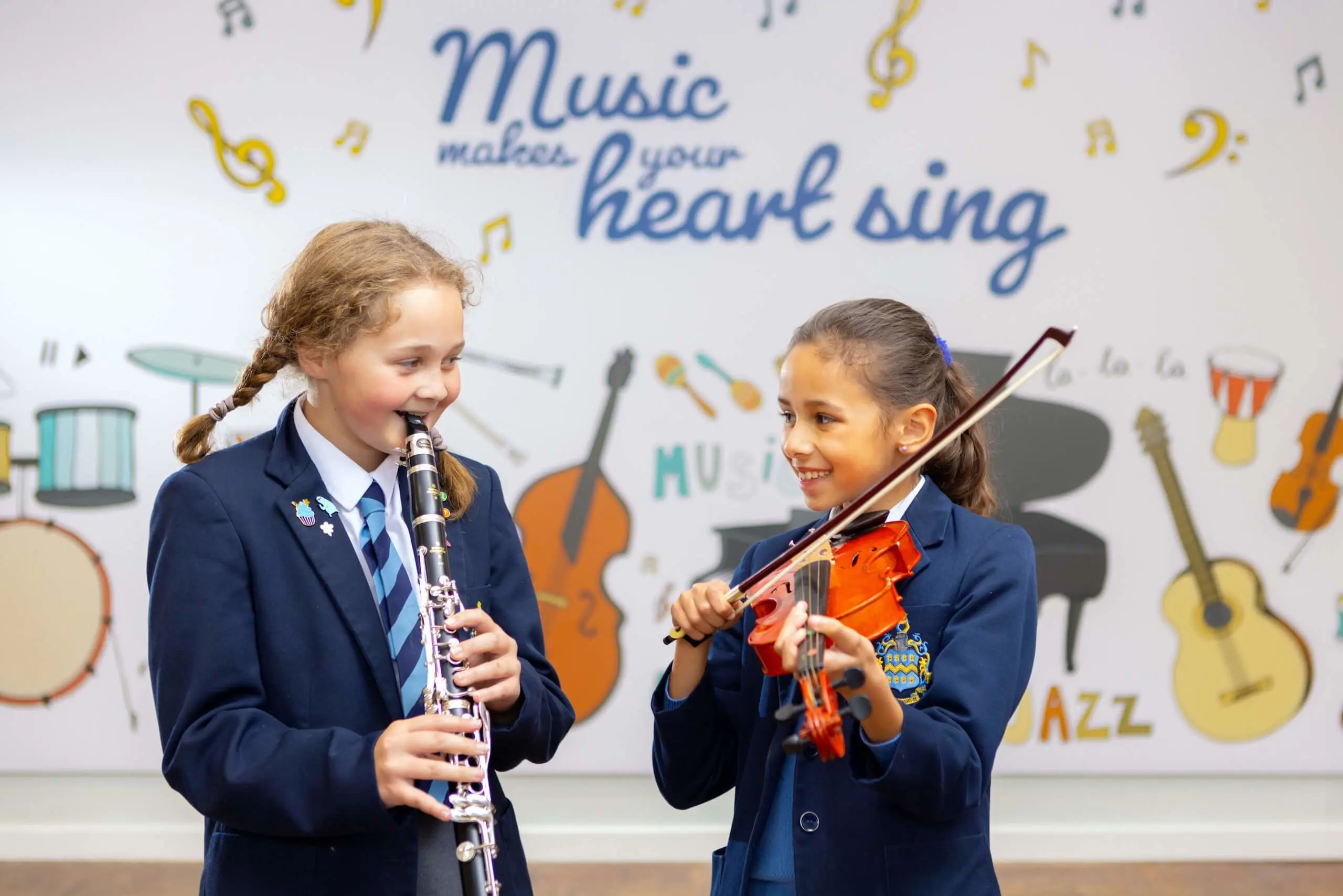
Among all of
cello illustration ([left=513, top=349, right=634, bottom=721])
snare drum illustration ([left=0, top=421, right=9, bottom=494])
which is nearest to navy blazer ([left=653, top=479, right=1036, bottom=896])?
cello illustration ([left=513, top=349, right=634, bottom=721])

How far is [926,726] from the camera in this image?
110 cm

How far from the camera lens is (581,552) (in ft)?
9.25

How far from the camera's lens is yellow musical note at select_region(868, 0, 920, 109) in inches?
109

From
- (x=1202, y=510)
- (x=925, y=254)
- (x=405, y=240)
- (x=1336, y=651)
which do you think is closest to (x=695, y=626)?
(x=405, y=240)

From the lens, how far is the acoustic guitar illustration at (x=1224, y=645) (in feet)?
9.28

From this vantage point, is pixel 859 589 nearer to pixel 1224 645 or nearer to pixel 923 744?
pixel 923 744

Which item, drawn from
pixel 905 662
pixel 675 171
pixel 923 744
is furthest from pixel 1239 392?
pixel 923 744

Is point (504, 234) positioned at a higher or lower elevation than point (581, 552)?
higher

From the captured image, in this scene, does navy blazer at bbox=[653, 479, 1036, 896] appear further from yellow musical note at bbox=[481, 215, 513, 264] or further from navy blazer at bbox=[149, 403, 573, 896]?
yellow musical note at bbox=[481, 215, 513, 264]

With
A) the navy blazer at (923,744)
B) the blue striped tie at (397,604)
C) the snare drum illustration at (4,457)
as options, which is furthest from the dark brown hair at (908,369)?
the snare drum illustration at (4,457)

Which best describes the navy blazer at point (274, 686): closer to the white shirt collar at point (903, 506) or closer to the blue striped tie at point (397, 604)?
the blue striped tie at point (397, 604)

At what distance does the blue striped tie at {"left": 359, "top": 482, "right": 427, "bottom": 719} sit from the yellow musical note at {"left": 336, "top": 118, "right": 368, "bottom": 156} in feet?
5.86

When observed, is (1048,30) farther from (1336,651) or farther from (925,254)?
(1336,651)

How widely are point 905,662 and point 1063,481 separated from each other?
1756mm
